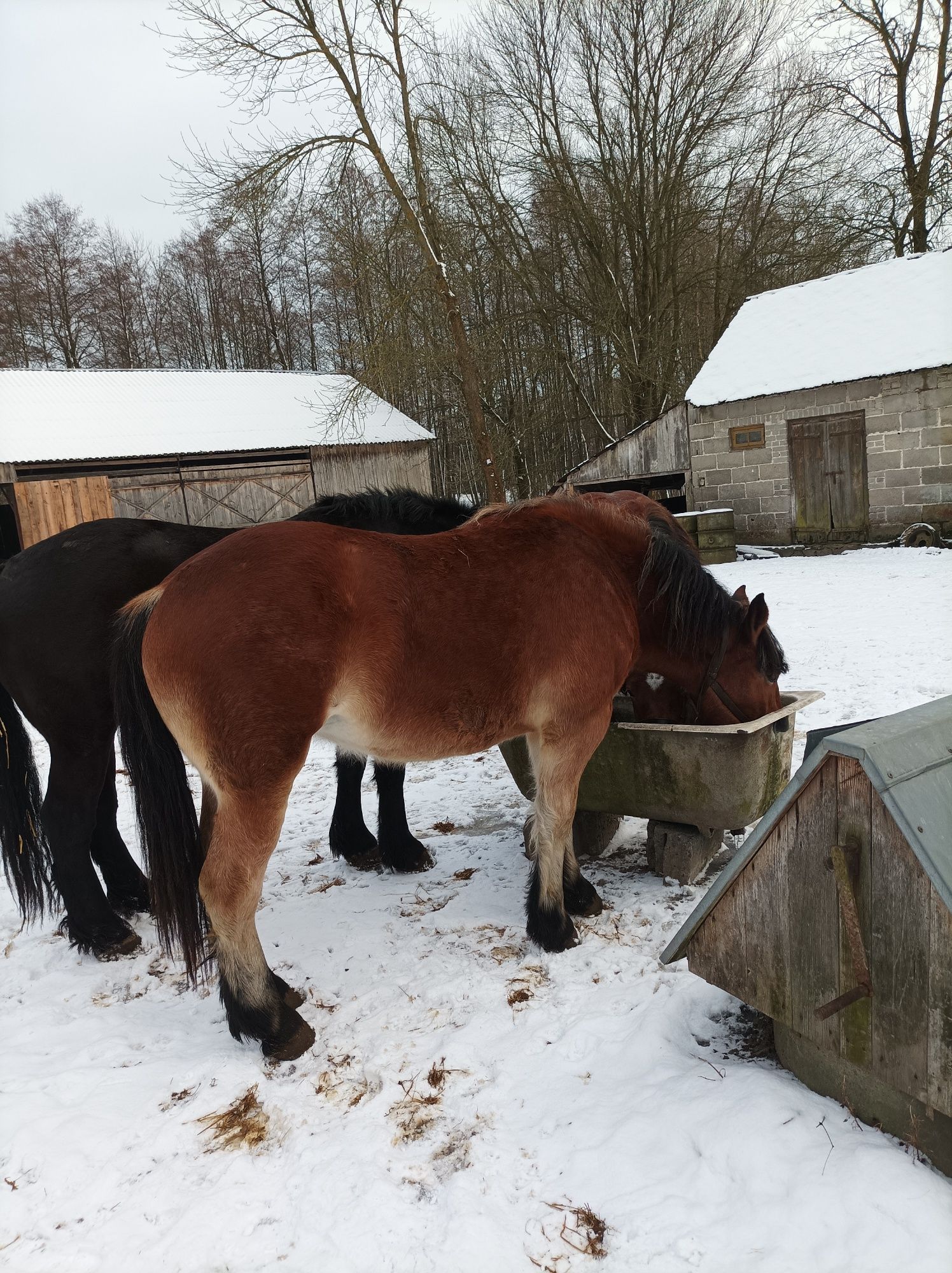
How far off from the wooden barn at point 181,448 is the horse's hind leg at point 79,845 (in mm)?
12911

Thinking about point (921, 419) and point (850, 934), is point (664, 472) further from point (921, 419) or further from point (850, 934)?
point (850, 934)

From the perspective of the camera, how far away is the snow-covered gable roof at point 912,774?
162 cm

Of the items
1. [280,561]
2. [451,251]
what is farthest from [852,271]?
[280,561]

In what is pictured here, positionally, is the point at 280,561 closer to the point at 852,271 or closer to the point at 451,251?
the point at 451,251

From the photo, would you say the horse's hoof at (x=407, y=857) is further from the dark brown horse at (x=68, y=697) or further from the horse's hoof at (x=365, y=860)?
the dark brown horse at (x=68, y=697)

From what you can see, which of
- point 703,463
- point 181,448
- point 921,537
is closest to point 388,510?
point 921,537

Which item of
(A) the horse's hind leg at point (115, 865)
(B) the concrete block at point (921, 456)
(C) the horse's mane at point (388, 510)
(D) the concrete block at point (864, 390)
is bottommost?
(A) the horse's hind leg at point (115, 865)

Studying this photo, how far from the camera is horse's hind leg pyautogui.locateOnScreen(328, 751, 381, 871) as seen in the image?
3.84 m

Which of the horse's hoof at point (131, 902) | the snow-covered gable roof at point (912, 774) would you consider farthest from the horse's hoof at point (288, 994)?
the snow-covered gable roof at point (912, 774)

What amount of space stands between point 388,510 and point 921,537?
1131 centimetres

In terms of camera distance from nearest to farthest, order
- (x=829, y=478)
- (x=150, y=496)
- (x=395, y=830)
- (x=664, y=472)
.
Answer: (x=395, y=830), (x=829, y=478), (x=664, y=472), (x=150, y=496)

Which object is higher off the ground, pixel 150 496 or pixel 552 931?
pixel 150 496

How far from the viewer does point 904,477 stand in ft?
39.5

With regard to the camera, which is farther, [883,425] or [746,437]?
[746,437]
